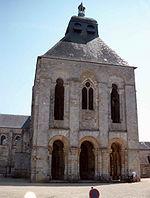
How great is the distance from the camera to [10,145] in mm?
51344

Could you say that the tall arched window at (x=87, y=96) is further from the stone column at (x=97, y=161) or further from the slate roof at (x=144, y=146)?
the slate roof at (x=144, y=146)

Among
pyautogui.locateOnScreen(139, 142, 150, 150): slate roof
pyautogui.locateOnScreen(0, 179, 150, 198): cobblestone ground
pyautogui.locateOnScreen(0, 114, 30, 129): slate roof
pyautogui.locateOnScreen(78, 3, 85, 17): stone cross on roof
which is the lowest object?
pyautogui.locateOnScreen(0, 179, 150, 198): cobblestone ground

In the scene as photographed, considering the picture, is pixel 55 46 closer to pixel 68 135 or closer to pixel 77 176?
pixel 68 135

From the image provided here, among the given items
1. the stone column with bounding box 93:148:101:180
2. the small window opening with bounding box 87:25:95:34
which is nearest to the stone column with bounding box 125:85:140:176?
the stone column with bounding box 93:148:101:180

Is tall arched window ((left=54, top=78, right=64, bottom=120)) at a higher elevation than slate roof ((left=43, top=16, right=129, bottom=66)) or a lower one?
lower

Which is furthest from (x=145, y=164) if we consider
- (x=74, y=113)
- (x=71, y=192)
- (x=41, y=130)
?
(x=71, y=192)

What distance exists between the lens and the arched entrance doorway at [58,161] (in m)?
24.3

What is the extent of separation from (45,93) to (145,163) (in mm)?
25156

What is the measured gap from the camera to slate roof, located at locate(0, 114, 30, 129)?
52.4m

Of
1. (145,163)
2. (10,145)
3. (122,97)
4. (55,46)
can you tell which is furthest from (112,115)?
(10,145)

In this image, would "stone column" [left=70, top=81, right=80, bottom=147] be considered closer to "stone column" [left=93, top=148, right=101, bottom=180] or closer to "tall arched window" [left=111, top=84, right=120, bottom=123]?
"stone column" [left=93, top=148, right=101, bottom=180]

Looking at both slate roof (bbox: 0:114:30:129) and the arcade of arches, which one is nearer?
the arcade of arches

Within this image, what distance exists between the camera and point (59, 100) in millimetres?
24453

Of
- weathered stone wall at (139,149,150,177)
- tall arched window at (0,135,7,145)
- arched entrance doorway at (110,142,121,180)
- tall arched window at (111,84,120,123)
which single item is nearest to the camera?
arched entrance doorway at (110,142,121,180)
